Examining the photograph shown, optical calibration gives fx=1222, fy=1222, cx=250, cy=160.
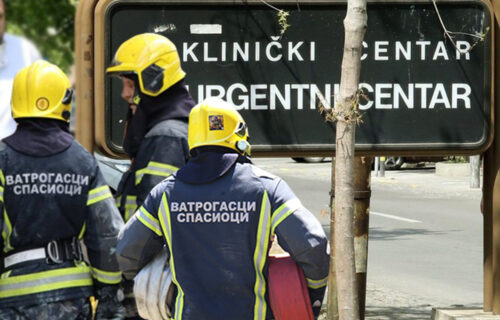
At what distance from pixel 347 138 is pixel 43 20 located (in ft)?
76.8

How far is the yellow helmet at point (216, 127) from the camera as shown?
4777 millimetres

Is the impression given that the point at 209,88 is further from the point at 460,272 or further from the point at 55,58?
the point at 55,58

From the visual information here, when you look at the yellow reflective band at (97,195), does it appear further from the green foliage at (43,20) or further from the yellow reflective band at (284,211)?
the green foliage at (43,20)

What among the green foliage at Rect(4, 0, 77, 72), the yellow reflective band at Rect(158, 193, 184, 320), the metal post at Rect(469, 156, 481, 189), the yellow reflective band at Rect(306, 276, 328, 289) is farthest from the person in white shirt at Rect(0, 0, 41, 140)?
the metal post at Rect(469, 156, 481, 189)

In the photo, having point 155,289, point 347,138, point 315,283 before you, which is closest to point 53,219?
point 155,289

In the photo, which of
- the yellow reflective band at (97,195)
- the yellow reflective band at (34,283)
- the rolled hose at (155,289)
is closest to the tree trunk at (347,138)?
the rolled hose at (155,289)

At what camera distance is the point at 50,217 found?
15.2 feet

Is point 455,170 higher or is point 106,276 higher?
point 106,276

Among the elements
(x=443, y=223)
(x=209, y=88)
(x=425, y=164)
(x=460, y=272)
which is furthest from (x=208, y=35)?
(x=425, y=164)

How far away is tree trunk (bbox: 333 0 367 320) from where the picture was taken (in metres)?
6.28

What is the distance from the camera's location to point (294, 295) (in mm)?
4652

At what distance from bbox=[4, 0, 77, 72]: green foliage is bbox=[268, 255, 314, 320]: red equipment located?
24050 mm

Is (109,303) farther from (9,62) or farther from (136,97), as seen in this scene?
(9,62)

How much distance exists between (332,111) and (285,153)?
108 centimetres
